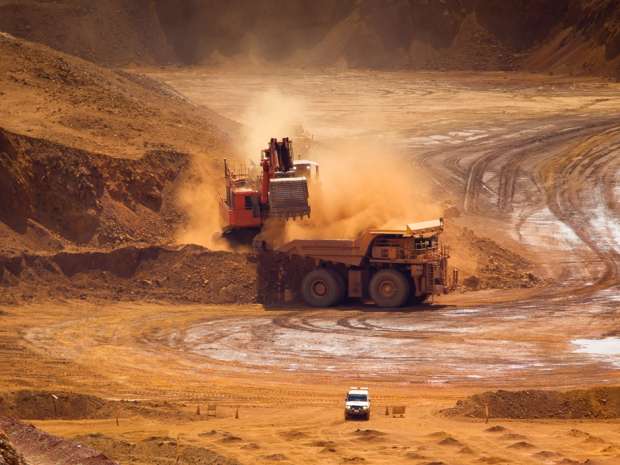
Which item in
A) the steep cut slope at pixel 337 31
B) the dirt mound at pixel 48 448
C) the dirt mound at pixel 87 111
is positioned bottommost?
the dirt mound at pixel 48 448

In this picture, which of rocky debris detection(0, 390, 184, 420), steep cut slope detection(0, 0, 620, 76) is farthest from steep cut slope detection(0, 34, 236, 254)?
steep cut slope detection(0, 0, 620, 76)

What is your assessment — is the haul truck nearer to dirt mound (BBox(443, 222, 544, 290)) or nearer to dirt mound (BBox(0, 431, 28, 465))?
dirt mound (BBox(443, 222, 544, 290))

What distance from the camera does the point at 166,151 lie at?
4209cm

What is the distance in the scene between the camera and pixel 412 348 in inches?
1142

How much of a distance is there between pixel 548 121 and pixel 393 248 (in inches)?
1162

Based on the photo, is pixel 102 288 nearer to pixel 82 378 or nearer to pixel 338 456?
pixel 82 378

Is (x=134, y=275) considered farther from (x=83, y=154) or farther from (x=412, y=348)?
(x=412, y=348)

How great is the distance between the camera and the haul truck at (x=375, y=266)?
3269 centimetres

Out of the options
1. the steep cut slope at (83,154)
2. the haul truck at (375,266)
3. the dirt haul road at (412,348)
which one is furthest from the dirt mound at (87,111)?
the haul truck at (375,266)

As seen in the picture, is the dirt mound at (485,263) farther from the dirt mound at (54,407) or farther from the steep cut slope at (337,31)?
the steep cut slope at (337,31)

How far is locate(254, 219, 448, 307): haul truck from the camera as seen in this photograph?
107 ft

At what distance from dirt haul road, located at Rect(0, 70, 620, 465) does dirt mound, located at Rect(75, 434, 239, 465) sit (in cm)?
6

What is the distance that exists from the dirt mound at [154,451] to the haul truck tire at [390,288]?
1404 cm

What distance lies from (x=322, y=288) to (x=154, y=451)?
49.5ft
